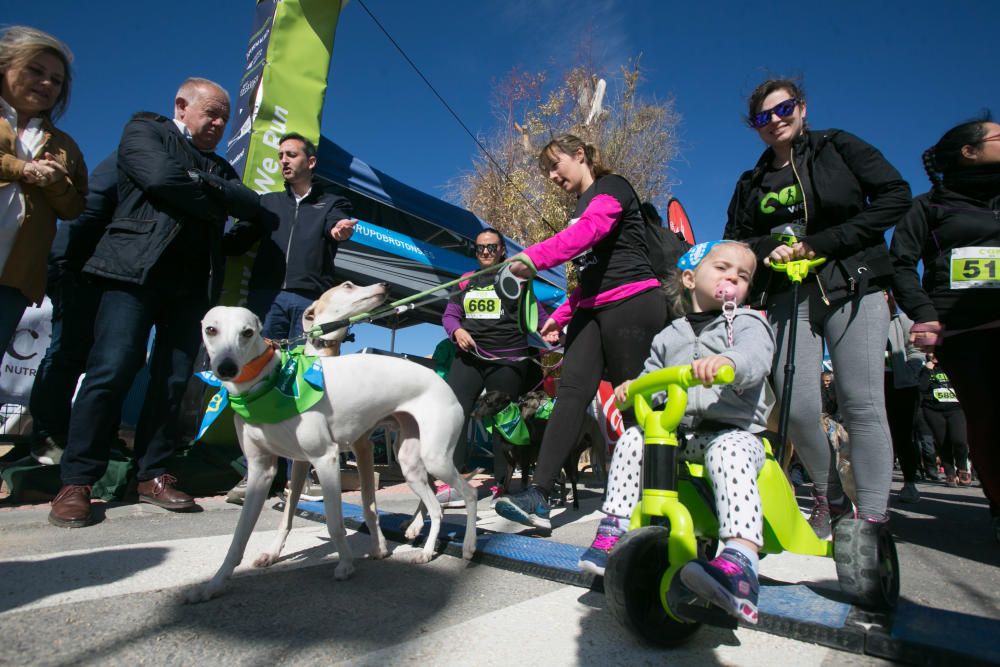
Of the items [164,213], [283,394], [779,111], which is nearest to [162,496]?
[164,213]

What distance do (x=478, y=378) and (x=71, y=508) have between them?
2.47m

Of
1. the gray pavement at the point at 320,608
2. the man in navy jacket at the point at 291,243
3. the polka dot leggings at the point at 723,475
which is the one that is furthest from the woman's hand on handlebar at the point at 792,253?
the man in navy jacket at the point at 291,243

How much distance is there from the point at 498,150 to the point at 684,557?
49.0 feet

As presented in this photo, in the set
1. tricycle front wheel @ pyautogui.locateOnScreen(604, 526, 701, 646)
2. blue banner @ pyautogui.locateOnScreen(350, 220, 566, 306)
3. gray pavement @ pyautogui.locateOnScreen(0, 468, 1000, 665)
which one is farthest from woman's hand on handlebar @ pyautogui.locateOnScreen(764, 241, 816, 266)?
blue banner @ pyautogui.locateOnScreen(350, 220, 566, 306)

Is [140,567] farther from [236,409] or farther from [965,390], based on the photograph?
[965,390]

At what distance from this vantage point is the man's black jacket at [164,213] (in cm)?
293

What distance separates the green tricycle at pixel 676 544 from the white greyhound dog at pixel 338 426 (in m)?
1.09

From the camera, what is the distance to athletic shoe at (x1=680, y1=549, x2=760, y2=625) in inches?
48.1

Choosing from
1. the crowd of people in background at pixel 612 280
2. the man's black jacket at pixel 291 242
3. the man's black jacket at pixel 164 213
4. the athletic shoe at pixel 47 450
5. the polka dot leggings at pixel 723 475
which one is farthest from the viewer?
the man's black jacket at pixel 291 242

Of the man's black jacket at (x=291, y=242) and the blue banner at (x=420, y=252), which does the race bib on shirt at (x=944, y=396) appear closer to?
the blue banner at (x=420, y=252)

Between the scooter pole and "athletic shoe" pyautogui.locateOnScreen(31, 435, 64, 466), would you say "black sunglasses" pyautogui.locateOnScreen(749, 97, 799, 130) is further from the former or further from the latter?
"athletic shoe" pyautogui.locateOnScreen(31, 435, 64, 466)

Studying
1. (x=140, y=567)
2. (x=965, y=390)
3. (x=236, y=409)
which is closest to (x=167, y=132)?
(x=236, y=409)

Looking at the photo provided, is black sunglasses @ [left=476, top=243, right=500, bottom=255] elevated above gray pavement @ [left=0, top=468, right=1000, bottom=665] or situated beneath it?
elevated above

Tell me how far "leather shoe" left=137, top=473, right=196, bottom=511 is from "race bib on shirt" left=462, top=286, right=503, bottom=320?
7.50 feet
